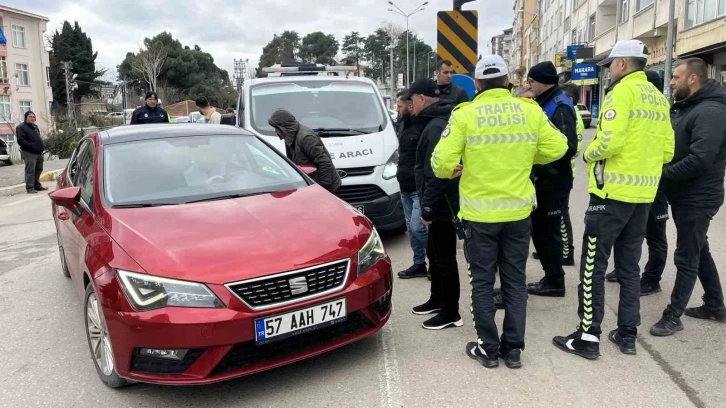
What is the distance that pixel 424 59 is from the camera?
9731cm

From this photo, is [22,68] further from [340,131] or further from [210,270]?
[210,270]

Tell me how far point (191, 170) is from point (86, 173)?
0.89 meters

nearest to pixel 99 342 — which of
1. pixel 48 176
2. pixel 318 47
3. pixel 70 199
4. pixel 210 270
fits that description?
pixel 210 270

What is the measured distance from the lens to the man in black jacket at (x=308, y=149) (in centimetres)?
540

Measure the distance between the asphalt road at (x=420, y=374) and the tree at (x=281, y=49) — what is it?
83681 millimetres

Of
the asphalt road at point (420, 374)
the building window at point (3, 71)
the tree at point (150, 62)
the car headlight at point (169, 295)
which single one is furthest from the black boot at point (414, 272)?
the tree at point (150, 62)

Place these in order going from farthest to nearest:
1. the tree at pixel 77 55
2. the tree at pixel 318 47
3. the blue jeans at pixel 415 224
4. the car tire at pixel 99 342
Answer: the tree at pixel 318 47
the tree at pixel 77 55
the blue jeans at pixel 415 224
the car tire at pixel 99 342

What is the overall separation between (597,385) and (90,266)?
9.88ft

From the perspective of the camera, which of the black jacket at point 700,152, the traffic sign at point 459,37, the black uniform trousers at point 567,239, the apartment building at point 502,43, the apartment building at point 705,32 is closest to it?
the black jacket at point 700,152

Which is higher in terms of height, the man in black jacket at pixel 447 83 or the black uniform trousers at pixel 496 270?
the man in black jacket at pixel 447 83

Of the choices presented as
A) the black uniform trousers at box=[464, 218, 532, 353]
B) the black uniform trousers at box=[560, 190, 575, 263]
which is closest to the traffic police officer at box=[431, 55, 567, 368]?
the black uniform trousers at box=[464, 218, 532, 353]

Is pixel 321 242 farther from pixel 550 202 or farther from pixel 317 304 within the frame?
pixel 550 202

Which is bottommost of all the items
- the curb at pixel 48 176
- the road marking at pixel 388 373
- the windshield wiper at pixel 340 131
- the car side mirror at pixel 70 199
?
the curb at pixel 48 176

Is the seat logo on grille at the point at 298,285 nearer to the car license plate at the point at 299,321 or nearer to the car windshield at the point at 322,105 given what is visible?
the car license plate at the point at 299,321
